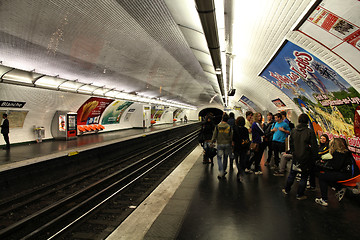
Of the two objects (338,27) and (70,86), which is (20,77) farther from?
(338,27)

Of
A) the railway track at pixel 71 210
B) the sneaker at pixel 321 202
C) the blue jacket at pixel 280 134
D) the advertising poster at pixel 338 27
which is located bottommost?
the railway track at pixel 71 210

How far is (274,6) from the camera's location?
367cm

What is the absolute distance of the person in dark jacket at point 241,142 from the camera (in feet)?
18.4

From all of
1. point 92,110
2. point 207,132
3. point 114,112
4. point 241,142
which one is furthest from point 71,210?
point 114,112

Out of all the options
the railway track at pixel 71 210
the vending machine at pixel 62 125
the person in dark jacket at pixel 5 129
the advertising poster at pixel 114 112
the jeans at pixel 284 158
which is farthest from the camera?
the advertising poster at pixel 114 112

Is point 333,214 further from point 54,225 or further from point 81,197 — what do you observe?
point 81,197

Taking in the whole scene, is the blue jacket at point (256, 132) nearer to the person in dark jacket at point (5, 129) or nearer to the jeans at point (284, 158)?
the jeans at point (284, 158)

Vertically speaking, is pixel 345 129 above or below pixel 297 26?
below

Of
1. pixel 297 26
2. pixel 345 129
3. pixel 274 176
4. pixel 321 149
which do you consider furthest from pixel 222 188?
pixel 297 26

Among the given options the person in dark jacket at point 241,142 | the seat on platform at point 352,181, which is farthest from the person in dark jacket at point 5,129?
the seat on platform at point 352,181

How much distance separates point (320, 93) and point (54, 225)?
6.36 metres

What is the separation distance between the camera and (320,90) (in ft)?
16.3

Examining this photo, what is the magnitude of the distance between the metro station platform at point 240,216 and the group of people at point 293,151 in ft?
1.13

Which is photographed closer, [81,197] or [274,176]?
[274,176]
